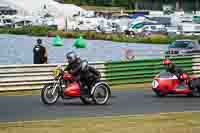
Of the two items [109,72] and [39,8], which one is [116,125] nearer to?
[109,72]

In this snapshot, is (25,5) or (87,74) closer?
(87,74)

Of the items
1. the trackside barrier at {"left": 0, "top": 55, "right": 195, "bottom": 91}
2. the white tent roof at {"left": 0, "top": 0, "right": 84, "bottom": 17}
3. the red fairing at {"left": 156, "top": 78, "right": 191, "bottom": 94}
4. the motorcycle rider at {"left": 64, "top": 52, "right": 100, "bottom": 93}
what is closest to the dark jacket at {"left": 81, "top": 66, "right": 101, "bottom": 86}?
the motorcycle rider at {"left": 64, "top": 52, "right": 100, "bottom": 93}

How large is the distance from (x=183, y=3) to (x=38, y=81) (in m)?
136

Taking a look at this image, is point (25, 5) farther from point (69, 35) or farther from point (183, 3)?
point (183, 3)

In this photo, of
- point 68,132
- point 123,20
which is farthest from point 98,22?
point 68,132

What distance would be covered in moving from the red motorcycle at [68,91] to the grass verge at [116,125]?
10.1 ft

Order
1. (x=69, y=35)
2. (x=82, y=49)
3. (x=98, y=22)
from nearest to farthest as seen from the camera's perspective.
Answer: (x=82, y=49) < (x=69, y=35) < (x=98, y=22)

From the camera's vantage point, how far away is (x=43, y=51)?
83.7ft

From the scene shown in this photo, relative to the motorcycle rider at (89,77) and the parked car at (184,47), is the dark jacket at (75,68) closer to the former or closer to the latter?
the motorcycle rider at (89,77)

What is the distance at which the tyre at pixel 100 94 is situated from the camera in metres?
18.0

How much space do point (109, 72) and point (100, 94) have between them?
6373 millimetres

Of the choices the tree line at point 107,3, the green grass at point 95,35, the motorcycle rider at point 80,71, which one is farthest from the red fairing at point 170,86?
the tree line at point 107,3

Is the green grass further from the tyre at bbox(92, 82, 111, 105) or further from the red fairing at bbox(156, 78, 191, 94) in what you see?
the tyre at bbox(92, 82, 111, 105)

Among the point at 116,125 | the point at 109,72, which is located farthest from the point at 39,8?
the point at 116,125
